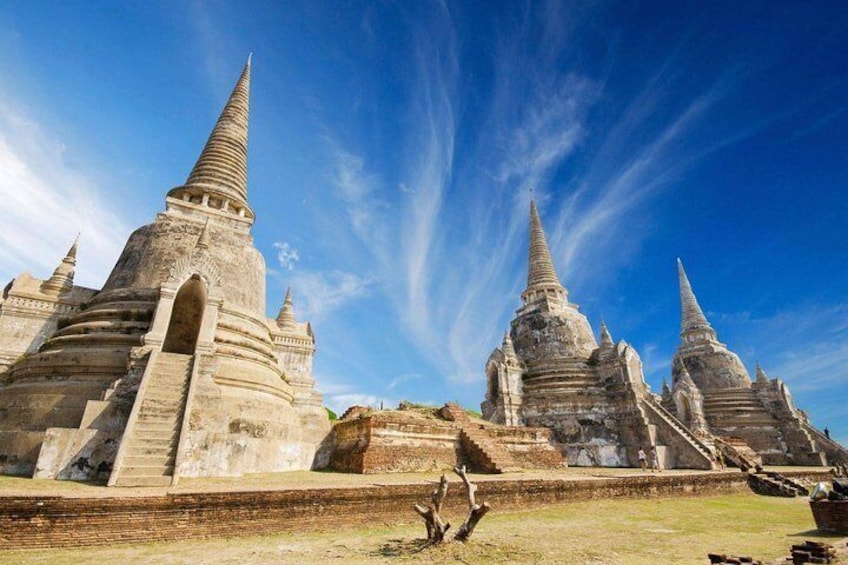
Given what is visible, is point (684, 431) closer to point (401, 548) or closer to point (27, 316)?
point (401, 548)

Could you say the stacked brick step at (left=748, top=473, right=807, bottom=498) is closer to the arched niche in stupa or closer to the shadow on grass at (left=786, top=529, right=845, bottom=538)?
the shadow on grass at (left=786, top=529, right=845, bottom=538)

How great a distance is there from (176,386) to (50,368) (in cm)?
426

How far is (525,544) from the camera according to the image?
7293 millimetres

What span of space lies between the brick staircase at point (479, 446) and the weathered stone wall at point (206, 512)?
12.7 ft

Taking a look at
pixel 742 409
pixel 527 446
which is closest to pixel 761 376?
pixel 742 409

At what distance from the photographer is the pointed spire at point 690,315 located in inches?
1554

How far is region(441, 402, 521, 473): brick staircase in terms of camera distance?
591 inches

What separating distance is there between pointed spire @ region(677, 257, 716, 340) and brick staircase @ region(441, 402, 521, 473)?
102ft

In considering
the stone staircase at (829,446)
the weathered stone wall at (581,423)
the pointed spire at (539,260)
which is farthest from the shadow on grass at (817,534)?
the stone staircase at (829,446)

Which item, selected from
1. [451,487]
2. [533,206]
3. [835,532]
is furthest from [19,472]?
[533,206]

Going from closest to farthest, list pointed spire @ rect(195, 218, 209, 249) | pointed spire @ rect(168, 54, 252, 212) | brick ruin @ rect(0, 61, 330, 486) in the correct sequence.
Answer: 1. brick ruin @ rect(0, 61, 330, 486)
2. pointed spire @ rect(195, 218, 209, 249)
3. pointed spire @ rect(168, 54, 252, 212)

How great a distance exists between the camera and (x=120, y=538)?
23.1 ft

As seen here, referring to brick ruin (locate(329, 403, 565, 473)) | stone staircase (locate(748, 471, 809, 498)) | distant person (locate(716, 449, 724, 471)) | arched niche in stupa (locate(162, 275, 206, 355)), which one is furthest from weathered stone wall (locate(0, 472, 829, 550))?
distant person (locate(716, 449, 724, 471))

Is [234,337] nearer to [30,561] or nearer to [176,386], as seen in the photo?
Result: [176,386]
